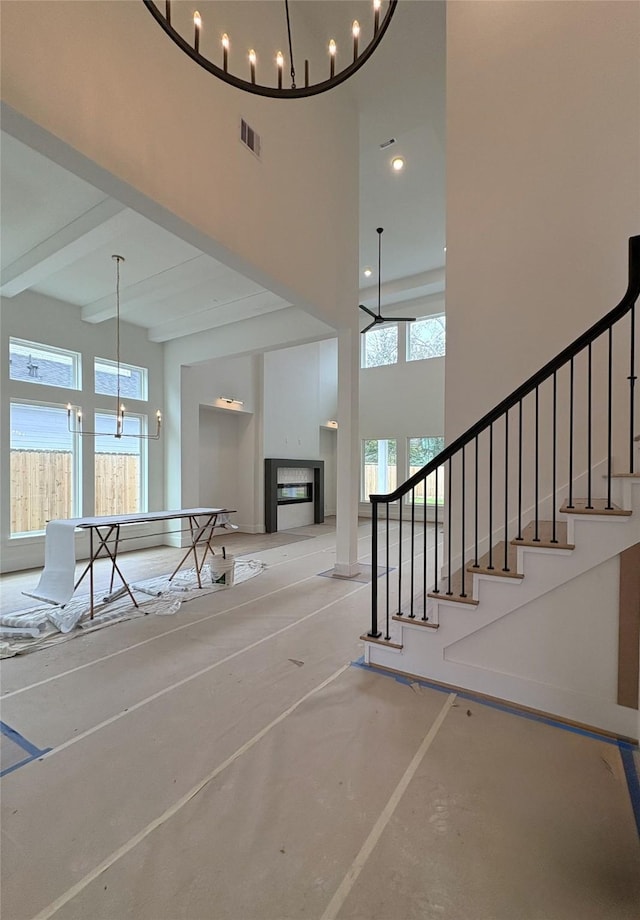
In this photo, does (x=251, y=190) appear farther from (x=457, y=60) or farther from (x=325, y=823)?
(x=325, y=823)

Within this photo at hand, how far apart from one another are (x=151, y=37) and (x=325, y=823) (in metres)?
4.77

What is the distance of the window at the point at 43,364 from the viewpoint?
572 centimetres

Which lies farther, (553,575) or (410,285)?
(410,285)

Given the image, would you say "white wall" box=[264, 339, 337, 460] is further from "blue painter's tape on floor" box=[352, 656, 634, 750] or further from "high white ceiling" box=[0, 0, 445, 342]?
"blue painter's tape on floor" box=[352, 656, 634, 750]

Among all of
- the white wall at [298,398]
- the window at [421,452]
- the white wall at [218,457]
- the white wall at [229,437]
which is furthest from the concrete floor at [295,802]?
the window at [421,452]

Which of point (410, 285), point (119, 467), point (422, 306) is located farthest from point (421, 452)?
point (119, 467)

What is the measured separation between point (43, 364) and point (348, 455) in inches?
185

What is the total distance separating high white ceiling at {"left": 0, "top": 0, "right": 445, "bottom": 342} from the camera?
3.77 meters

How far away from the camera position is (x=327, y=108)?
4.84 meters

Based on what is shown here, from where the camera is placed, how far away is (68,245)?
169 inches

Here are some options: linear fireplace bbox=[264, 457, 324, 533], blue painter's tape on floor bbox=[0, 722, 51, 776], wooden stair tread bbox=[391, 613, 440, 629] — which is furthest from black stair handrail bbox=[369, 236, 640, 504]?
linear fireplace bbox=[264, 457, 324, 533]

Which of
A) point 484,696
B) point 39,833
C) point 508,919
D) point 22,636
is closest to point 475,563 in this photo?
point 484,696

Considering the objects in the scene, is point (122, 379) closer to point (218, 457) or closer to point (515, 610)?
point (218, 457)

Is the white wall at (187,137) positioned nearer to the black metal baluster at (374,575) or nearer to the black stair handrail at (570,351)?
the black stair handrail at (570,351)
